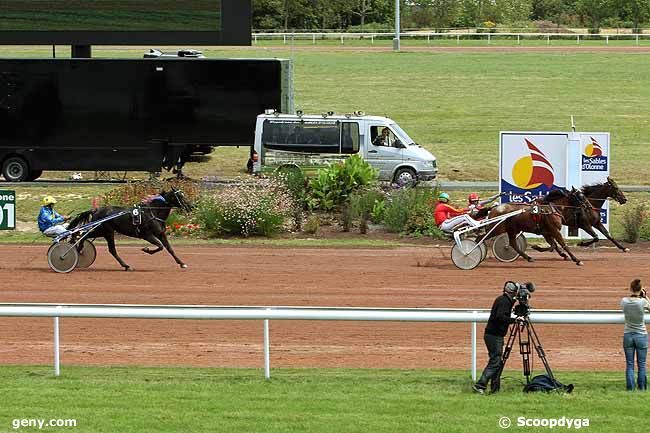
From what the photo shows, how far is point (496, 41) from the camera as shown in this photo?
73062 millimetres

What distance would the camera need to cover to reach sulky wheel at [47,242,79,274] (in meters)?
20.1

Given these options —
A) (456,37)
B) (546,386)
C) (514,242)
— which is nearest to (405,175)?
(514,242)

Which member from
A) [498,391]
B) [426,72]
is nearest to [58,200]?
[498,391]

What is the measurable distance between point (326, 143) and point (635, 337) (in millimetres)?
16390

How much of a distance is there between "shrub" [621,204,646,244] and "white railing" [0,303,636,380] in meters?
11.3

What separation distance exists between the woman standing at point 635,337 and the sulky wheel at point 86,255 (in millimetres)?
10525

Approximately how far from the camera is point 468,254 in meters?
20.5

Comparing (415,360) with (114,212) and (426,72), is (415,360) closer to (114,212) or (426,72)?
(114,212)

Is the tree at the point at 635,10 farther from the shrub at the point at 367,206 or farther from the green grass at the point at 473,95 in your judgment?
the shrub at the point at 367,206

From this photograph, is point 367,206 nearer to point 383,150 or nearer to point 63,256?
point 383,150

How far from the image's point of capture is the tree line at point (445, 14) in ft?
265

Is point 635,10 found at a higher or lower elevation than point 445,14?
lower

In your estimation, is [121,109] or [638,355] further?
[121,109]

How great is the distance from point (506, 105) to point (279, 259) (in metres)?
27.8
